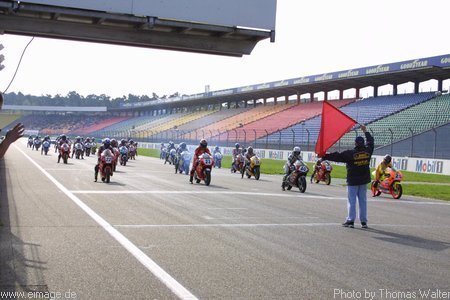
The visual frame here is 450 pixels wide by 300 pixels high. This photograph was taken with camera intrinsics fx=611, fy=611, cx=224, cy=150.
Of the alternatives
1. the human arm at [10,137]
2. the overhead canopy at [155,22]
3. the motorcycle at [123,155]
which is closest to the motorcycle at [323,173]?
the motorcycle at [123,155]

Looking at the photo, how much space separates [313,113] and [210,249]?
5212 cm

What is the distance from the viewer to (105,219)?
11.0 meters

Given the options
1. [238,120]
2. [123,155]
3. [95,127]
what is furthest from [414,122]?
[95,127]

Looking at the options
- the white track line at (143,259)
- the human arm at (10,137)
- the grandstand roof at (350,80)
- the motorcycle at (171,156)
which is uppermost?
the grandstand roof at (350,80)

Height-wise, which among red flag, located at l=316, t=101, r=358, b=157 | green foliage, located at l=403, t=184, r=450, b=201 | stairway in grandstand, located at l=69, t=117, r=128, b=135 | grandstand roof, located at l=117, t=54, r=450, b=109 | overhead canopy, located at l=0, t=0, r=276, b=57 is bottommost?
green foliage, located at l=403, t=184, r=450, b=201

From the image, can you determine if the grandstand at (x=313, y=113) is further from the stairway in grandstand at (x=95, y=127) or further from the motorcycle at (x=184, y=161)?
the stairway in grandstand at (x=95, y=127)

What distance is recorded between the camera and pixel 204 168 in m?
21.4

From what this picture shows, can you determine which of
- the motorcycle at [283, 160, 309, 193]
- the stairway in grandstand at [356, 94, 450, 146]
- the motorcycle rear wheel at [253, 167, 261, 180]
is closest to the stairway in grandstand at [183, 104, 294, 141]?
the stairway in grandstand at [356, 94, 450, 146]

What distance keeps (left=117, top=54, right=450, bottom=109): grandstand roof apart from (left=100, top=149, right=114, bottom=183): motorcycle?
102 feet

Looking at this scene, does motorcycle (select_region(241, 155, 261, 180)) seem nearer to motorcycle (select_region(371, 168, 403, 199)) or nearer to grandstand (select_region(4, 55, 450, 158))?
Result: motorcycle (select_region(371, 168, 403, 199))

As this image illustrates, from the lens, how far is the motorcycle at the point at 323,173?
25750 millimetres

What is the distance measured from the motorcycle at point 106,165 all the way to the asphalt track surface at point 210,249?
4.83m

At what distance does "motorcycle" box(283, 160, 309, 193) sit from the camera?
1966 cm

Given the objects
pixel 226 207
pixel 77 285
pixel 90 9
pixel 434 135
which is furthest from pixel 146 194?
pixel 434 135
